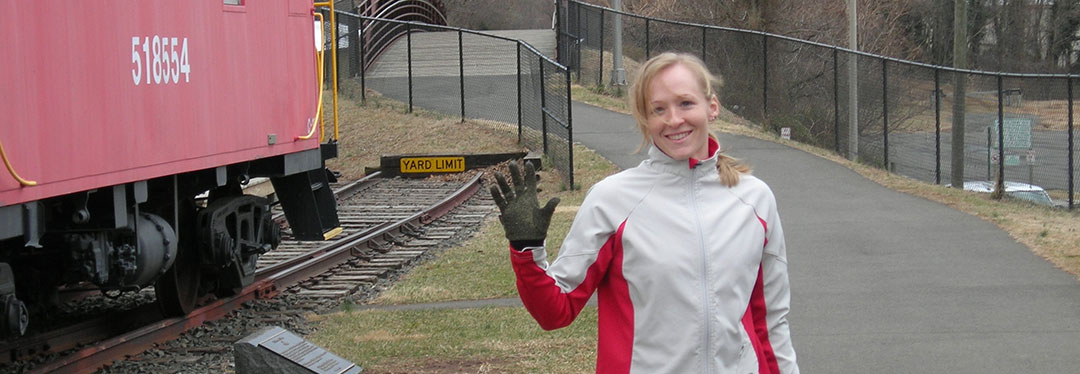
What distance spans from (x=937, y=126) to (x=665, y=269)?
17.9 meters

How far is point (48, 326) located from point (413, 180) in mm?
10915

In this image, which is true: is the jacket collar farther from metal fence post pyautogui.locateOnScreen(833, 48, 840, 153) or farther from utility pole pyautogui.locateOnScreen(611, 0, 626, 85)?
utility pole pyautogui.locateOnScreen(611, 0, 626, 85)

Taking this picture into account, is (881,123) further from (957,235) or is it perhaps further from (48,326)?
(48,326)

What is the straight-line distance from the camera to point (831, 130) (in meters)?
24.9

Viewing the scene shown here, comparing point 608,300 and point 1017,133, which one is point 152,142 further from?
point 1017,133

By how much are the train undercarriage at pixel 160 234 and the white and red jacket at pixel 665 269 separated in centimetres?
377

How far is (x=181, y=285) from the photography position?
8891mm

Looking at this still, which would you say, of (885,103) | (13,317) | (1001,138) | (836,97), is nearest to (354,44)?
(836,97)

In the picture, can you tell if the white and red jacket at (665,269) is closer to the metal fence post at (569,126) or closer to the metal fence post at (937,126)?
Result: the metal fence post at (569,126)

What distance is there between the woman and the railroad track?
191 inches

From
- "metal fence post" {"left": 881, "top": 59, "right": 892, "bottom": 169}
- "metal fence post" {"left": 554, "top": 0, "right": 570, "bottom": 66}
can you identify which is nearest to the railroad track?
"metal fence post" {"left": 881, "top": 59, "right": 892, "bottom": 169}

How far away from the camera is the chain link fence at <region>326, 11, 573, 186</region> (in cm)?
1875

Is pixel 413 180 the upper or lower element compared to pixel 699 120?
lower

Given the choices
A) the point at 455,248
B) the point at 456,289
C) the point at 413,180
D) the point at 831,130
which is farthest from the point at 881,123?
the point at 456,289
